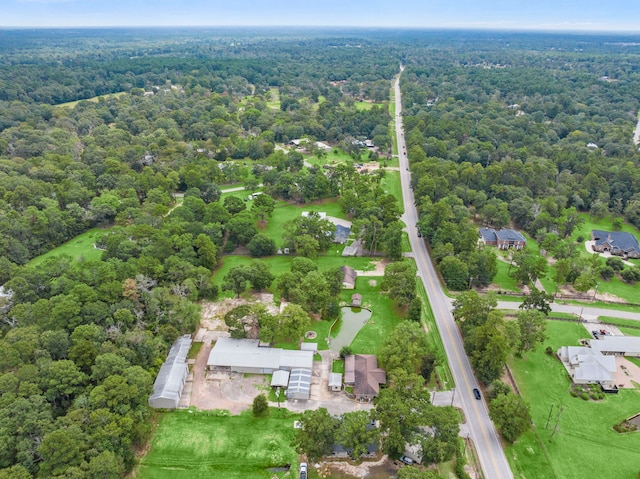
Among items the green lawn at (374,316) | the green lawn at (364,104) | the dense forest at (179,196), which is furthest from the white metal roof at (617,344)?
the green lawn at (364,104)

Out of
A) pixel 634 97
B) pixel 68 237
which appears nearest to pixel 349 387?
pixel 68 237

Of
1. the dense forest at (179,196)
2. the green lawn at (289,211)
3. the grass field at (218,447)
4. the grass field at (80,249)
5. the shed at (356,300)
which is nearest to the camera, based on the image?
the grass field at (218,447)

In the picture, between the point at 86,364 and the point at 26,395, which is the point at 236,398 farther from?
the point at 26,395

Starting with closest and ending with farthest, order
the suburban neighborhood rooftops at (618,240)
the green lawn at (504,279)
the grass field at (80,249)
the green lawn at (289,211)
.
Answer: the green lawn at (504,279) < the grass field at (80,249) < the suburban neighborhood rooftops at (618,240) < the green lawn at (289,211)

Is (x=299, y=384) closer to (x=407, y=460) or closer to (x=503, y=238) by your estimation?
(x=407, y=460)

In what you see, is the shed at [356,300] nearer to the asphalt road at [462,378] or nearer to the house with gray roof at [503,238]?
the asphalt road at [462,378]

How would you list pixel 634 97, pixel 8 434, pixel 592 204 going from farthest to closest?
pixel 634 97
pixel 592 204
pixel 8 434
